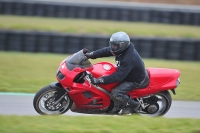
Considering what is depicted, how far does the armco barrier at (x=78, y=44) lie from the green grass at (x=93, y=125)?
8074mm

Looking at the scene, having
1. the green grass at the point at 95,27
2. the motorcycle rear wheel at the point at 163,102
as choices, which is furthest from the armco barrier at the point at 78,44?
the motorcycle rear wheel at the point at 163,102

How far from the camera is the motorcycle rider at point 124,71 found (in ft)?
23.2

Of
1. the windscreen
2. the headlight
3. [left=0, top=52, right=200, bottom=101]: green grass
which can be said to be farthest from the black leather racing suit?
[left=0, top=52, right=200, bottom=101]: green grass

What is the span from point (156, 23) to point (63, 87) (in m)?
14.2

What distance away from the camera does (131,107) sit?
7.48 metres

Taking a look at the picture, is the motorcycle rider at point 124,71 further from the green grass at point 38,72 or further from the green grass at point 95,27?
the green grass at point 95,27

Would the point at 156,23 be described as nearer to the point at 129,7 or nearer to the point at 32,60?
the point at 129,7

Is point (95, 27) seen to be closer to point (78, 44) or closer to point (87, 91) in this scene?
point (78, 44)

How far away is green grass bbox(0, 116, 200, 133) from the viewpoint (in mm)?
5701

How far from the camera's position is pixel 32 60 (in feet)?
43.8

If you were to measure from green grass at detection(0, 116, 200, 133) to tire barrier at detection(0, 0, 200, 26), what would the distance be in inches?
574

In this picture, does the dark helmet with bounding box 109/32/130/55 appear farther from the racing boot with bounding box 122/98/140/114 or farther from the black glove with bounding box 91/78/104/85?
the racing boot with bounding box 122/98/140/114

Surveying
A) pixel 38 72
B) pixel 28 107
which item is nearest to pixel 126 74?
pixel 28 107

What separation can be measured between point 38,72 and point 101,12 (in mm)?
9780
